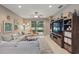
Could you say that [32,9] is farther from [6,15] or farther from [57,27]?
[57,27]

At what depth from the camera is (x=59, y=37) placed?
3357mm

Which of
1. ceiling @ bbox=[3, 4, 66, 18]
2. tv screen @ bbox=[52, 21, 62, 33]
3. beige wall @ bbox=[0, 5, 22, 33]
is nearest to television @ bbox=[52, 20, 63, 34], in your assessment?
tv screen @ bbox=[52, 21, 62, 33]

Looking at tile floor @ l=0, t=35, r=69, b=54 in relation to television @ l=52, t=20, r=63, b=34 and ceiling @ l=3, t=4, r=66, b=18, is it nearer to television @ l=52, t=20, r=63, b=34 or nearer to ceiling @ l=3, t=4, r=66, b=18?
television @ l=52, t=20, r=63, b=34

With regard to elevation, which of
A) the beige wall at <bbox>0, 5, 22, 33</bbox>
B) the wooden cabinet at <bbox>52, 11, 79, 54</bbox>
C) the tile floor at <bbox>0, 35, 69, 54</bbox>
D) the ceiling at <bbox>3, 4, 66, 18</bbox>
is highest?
the ceiling at <bbox>3, 4, 66, 18</bbox>

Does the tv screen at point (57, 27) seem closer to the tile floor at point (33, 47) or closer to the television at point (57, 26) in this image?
the television at point (57, 26)

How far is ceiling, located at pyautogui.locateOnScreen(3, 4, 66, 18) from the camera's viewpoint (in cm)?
309

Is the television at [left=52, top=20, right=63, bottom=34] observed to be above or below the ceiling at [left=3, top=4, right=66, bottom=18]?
below

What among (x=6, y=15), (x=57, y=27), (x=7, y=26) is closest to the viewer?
(x=6, y=15)

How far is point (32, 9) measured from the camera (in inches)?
126

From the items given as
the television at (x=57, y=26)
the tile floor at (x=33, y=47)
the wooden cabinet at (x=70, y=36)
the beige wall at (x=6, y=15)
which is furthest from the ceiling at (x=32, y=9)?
the tile floor at (x=33, y=47)

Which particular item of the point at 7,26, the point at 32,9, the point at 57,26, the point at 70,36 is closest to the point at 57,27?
the point at 57,26
